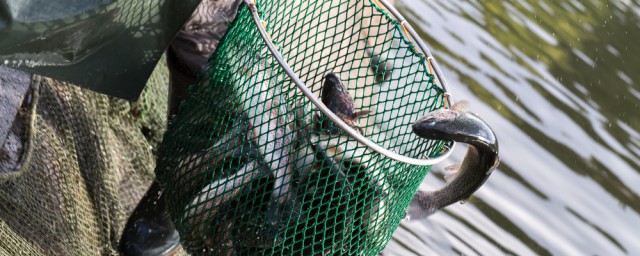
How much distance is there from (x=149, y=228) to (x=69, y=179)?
1.40 ft

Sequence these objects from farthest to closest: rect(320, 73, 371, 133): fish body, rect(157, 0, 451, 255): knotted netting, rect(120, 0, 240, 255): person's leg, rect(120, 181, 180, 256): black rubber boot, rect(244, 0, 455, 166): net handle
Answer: rect(120, 181, 180, 256): black rubber boot → rect(120, 0, 240, 255): person's leg → rect(320, 73, 371, 133): fish body → rect(157, 0, 451, 255): knotted netting → rect(244, 0, 455, 166): net handle

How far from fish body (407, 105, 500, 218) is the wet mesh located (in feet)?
4.32

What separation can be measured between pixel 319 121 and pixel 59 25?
0.77 m

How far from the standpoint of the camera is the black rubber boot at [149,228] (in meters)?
3.11

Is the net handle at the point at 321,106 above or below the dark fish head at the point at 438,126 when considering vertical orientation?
below

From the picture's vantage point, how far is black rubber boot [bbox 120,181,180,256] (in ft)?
10.2

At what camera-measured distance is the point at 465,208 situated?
5500mm

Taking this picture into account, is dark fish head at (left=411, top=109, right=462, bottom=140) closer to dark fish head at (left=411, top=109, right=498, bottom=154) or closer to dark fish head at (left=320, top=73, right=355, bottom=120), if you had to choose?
dark fish head at (left=411, top=109, right=498, bottom=154)

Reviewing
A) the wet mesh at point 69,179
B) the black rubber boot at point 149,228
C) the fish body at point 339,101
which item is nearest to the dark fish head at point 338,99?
the fish body at point 339,101

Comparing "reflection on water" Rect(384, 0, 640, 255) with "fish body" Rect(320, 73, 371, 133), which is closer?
"fish body" Rect(320, 73, 371, 133)

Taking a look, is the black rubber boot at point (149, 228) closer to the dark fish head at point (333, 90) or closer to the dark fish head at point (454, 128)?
the dark fish head at point (333, 90)

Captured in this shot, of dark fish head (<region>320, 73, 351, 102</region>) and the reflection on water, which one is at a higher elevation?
dark fish head (<region>320, 73, 351, 102</region>)

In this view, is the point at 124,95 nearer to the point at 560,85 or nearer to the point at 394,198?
the point at 394,198

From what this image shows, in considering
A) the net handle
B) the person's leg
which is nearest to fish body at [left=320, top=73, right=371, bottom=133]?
the net handle
